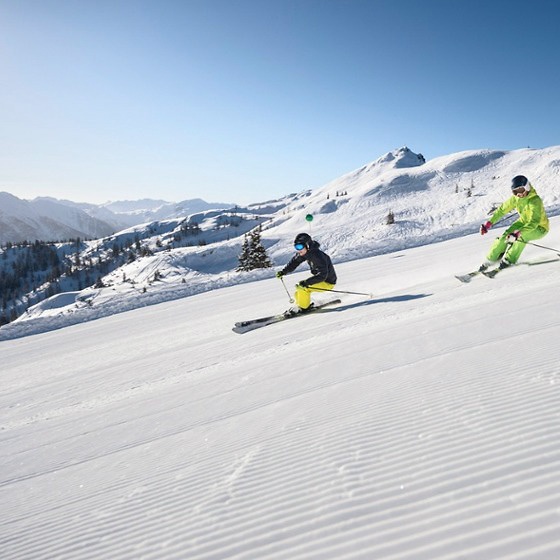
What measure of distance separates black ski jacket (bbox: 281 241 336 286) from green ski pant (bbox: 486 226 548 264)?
4.35 meters

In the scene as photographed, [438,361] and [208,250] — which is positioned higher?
[208,250]

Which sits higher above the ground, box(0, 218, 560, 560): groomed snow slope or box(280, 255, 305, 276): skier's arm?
box(280, 255, 305, 276): skier's arm

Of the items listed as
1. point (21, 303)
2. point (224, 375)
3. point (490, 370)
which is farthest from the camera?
point (21, 303)

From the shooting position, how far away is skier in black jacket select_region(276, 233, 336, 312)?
29.0 ft

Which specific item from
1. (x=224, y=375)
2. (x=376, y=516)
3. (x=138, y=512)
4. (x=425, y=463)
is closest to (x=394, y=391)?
(x=425, y=463)

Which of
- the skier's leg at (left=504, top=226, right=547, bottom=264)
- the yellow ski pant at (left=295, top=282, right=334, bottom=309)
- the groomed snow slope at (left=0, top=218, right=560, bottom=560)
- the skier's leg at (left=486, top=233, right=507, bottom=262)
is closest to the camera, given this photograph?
the groomed snow slope at (left=0, top=218, right=560, bottom=560)

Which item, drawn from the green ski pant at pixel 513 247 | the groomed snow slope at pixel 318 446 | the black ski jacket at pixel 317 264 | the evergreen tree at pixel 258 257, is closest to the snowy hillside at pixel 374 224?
the evergreen tree at pixel 258 257

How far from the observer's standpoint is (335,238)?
176 feet

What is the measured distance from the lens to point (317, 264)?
905 cm

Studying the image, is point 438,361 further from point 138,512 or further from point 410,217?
point 410,217

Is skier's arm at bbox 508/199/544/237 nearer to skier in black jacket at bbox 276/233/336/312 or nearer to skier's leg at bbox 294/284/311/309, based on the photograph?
skier in black jacket at bbox 276/233/336/312

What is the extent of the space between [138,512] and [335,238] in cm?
5260

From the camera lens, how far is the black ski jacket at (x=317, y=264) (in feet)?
29.4

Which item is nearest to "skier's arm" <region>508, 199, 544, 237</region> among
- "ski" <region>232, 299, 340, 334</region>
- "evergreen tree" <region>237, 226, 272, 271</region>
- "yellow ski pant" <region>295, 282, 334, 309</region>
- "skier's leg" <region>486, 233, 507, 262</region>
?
"skier's leg" <region>486, 233, 507, 262</region>
